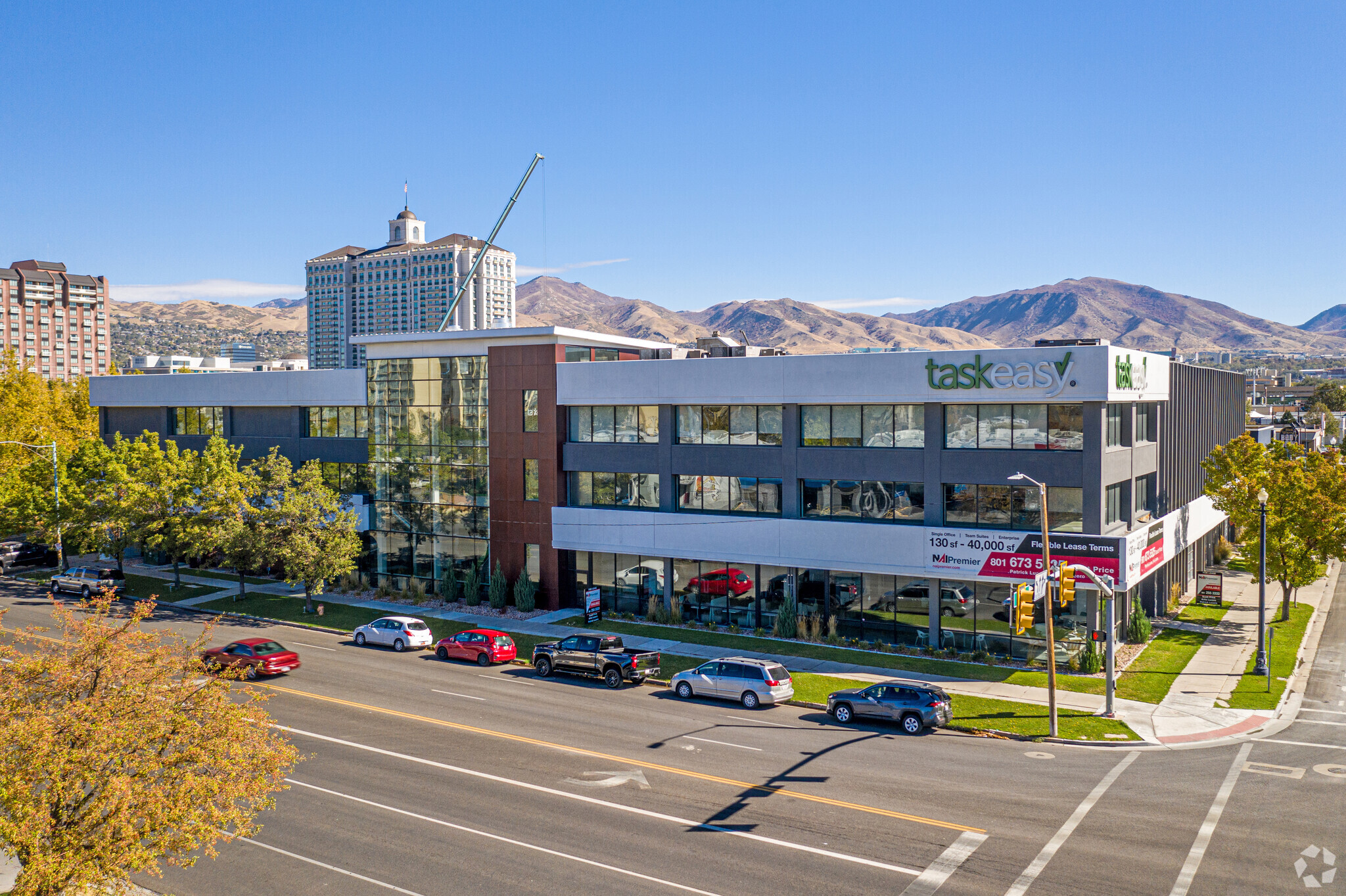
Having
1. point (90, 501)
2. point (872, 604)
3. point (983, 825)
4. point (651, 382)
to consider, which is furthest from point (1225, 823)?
point (90, 501)

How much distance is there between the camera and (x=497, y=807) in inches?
898

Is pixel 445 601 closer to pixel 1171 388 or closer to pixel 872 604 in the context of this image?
pixel 872 604

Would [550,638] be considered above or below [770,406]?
below

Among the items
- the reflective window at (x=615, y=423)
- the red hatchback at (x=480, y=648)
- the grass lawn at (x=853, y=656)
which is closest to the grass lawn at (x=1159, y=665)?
the grass lawn at (x=853, y=656)

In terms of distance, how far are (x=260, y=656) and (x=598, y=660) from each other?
43.1 feet

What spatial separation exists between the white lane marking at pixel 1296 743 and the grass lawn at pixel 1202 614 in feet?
60.2

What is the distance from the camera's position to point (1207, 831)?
2106 centimetres

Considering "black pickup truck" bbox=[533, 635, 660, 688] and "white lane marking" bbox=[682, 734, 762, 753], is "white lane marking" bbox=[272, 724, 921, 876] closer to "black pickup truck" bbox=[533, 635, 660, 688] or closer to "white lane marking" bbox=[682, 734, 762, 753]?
"white lane marking" bbox=[682, 734, 762, 753]

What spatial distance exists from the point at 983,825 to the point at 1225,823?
18.2 ft

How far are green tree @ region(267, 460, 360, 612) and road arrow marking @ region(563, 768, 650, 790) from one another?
27.9 metres

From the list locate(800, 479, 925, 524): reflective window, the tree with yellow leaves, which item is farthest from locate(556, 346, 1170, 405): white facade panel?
the tree with yellow leaves

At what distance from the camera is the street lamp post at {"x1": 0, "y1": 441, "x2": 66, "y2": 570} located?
185ft

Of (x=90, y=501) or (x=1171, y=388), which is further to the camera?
(x=90, y=501)
